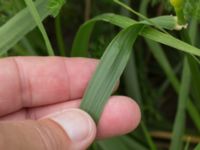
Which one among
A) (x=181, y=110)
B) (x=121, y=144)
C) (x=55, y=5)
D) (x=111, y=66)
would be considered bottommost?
(x=121, y=144)

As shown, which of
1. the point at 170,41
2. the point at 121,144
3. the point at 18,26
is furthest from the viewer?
the point at 121,144

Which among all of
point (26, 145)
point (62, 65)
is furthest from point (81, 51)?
point (26, 145)

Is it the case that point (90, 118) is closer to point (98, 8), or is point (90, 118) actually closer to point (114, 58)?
point (114, 58)

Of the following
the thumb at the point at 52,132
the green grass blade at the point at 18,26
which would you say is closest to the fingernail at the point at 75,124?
the thumb at the point at 52,132

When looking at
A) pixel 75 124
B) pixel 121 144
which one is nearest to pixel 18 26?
pixel 75 124

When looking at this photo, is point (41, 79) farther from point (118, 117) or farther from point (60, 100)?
point (118, 117)
